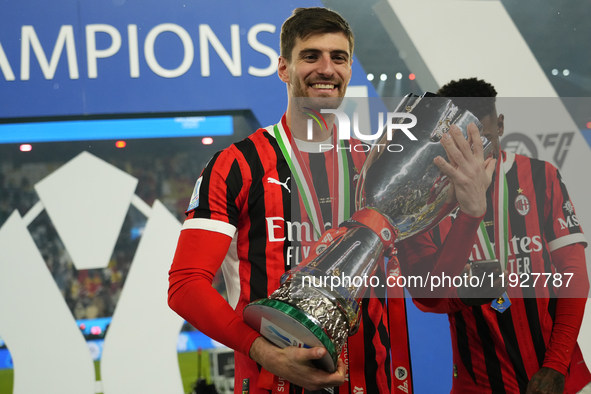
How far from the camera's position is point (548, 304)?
1.38 meters

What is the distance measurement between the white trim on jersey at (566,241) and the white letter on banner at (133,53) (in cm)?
196

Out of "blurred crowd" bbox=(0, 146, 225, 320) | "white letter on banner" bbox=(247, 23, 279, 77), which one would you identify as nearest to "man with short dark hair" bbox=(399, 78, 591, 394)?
"white letter on banner" bbox=(247, 23, 279, 77)

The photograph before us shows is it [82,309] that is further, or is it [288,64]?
[82,309]

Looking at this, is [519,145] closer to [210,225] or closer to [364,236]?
[364,236]

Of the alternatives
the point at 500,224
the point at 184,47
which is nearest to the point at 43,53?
the point at 184,47

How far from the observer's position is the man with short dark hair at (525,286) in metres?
1.18

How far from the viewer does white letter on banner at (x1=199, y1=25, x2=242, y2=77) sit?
2426mm

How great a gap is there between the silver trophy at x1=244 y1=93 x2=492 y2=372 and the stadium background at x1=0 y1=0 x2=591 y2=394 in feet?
4.51

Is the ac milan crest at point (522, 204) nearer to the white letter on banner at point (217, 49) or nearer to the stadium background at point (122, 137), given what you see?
the stadium background at point (122, 137)

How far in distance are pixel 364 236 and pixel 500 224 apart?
44 centimetres

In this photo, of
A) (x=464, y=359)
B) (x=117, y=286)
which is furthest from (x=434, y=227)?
(x=117, y=286)

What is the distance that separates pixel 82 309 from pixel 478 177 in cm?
208

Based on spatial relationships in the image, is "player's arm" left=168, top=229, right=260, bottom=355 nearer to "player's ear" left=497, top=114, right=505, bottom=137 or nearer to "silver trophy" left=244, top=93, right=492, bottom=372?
"silver trophy" left=244, top=93, right=492, bottom=372

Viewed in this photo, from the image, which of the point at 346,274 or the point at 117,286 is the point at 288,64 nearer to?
the point at 346,274
